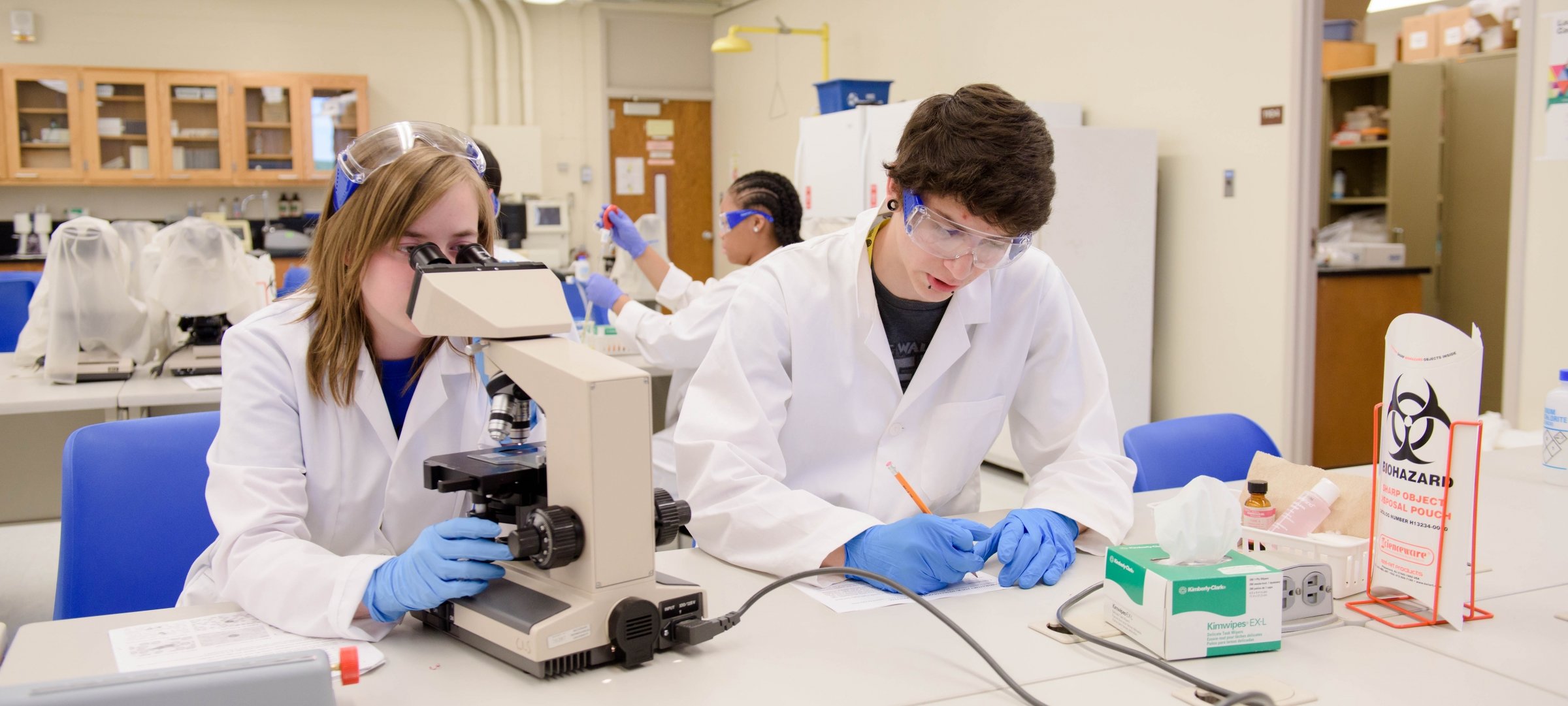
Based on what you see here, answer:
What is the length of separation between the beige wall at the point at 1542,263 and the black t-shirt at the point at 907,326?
7.60 feet

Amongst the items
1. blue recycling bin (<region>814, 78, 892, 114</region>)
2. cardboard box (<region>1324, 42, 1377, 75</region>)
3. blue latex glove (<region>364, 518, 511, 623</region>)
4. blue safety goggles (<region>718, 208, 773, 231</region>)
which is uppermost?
cardboard box (<region>1324, 42, 1377, 75</region>)

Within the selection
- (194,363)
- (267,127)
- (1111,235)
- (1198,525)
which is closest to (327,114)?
(267,127)

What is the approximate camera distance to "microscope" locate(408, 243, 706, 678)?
0.99m

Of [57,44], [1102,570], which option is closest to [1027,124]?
[1102,570]

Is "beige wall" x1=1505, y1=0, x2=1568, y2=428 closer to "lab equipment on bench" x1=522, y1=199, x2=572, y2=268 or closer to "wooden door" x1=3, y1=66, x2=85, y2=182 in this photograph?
"lab equipment on bench" x1=522, y1=199, x2=572, y2=268

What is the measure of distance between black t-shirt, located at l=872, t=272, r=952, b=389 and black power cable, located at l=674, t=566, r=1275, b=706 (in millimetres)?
431

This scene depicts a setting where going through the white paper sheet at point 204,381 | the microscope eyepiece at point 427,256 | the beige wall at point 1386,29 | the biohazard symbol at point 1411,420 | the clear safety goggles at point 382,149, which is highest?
the beige wall at point 1386,29

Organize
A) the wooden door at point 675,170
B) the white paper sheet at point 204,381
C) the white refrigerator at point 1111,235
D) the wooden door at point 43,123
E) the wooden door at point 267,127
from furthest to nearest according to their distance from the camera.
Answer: the wooden door at point 675,170 < the wooden door at point 267,127 < the wooden door at point 43,123 < the white refrigerator at point 1111,235 < the white paper sheet at point 204,381

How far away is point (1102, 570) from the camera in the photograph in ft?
4.60

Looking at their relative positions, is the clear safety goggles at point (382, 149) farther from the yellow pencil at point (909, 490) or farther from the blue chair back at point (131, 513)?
the yellow pencil at point (909, 490)

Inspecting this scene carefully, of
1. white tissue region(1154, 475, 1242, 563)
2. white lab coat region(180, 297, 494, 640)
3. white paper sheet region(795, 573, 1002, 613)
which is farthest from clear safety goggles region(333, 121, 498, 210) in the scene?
white tissue region(1154, 475, 1242, 563)

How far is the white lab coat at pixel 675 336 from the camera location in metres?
2.72

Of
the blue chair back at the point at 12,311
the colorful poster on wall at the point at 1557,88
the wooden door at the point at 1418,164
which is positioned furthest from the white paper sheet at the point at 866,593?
the wooden door at the point at 1418,164

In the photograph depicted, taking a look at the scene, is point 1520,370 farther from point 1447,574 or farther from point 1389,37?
point 1389,37
